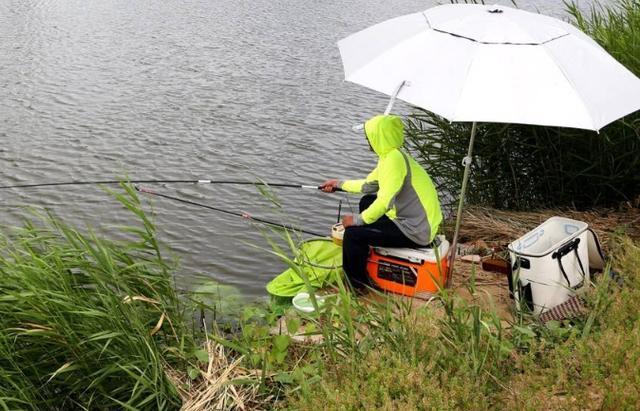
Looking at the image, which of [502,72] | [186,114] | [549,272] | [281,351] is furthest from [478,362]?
[186,114]

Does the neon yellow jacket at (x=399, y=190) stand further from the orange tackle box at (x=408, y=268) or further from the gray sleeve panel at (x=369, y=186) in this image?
A: the gray sleeve panel at (x=369, y=186)

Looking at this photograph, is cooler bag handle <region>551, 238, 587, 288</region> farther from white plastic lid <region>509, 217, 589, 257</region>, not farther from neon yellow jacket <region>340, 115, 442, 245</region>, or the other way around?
neon yellow jacket <region>340, 115, 442, 245</region>

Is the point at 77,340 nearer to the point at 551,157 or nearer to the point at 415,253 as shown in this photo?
the point at 415,253

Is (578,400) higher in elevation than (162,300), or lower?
higher

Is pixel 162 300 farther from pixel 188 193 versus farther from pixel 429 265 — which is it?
pixel 188 193

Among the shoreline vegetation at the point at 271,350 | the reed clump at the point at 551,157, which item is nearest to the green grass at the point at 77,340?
the shoreline vegetation at the point at 271,350

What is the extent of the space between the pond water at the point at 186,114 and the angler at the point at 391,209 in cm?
75

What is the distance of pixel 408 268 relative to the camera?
5.39 meters

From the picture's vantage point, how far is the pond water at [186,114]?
8.12 m

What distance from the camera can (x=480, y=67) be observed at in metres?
4.64

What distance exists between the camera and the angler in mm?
5246

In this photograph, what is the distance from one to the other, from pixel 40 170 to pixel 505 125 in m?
5.26


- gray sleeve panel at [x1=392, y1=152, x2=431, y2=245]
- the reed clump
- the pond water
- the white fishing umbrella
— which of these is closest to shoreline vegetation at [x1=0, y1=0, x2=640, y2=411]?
gray sleeve panel at [x1=392, y1=152, x2=431, y2=245]

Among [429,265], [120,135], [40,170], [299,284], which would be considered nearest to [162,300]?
[299,284]
